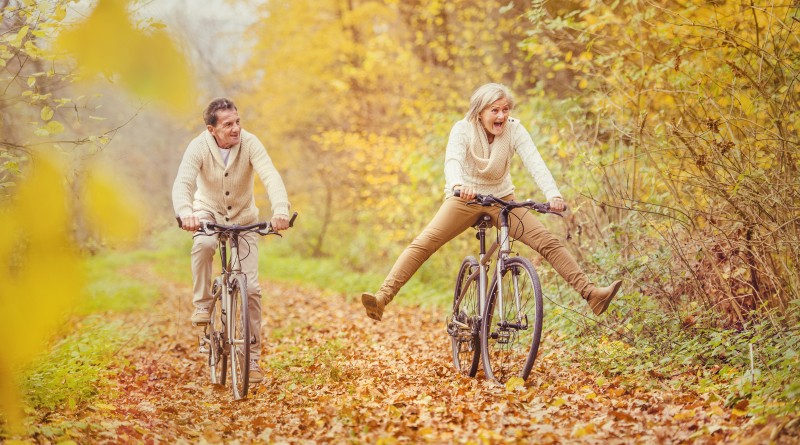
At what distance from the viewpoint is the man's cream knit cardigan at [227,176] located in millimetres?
5746

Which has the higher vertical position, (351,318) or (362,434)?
(351,318)

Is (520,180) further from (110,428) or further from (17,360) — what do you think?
(17,360)

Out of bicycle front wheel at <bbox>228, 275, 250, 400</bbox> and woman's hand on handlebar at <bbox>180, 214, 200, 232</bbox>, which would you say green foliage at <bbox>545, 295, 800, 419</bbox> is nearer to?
bicycle front wheel at <bbox>228, 275, 250, 400</bbox>

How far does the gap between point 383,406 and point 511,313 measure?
41.1 inches

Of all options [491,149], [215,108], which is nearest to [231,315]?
[215,108]

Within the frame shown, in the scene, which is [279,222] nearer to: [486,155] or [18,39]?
[486,155]

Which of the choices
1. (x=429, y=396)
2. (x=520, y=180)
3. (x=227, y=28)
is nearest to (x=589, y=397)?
(x=429, y=396)

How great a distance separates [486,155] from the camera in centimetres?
545

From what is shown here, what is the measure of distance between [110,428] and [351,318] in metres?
6.37

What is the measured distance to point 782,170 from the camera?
5.09 meters

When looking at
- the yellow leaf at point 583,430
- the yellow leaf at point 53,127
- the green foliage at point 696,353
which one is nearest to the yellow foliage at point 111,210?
the yellow leaf at point 53,127

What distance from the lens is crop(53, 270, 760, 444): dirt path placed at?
3.94 metres

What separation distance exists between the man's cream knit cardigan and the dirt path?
139 cm

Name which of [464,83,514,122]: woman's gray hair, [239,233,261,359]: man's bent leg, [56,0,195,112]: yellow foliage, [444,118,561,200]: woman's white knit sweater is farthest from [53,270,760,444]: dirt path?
[56,0,195,112]: yellow foliage
